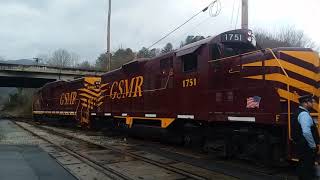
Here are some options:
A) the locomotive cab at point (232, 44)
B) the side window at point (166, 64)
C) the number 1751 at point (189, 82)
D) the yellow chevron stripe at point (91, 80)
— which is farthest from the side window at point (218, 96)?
the yellow chevron stripe at point (91, 80)

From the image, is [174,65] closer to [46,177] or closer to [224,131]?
[224,131]

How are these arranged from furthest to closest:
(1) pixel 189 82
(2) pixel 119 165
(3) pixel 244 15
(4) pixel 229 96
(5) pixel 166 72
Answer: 1. (3) pixel 244 15
2. (5) pixel 166 72
3. (1) pixel 189 82
4. (4) pixel 229 96
5. (2) pixel 119 165

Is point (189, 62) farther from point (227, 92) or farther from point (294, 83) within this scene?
point (294, 83)

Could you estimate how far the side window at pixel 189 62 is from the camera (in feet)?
43.6

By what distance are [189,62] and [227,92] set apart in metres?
2.32

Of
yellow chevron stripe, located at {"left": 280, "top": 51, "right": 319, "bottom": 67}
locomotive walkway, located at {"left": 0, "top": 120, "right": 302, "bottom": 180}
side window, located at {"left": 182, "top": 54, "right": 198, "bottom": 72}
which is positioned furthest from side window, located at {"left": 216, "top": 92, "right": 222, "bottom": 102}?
yellow chevron stripe, located at {"left": 280, "top": 51, "right": 319, "bottom": 67}

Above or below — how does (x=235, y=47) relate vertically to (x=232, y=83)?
above

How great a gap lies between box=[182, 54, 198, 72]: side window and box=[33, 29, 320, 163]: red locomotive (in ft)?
0.06

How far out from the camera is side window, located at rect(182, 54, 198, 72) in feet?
43.6

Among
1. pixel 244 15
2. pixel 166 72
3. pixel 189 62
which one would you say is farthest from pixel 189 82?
pixel 244 15

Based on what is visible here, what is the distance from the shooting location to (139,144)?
16.9 m

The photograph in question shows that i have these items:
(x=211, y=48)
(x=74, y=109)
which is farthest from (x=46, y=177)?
Result: (x=74, y=109)

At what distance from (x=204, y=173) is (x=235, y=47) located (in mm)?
3921

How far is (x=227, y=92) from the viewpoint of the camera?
A: 11.7m
